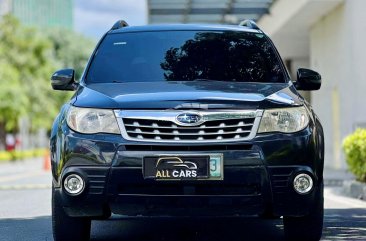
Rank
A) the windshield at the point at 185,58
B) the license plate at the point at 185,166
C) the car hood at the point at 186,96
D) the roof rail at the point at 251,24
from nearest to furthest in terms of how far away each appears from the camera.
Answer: the license plate at the point at 185,166 < the car hood at the point at 186,96 < the windshield at the point at 185,58 < the roof rail at the point at 251,24

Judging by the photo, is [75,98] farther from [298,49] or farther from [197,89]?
[298,49]

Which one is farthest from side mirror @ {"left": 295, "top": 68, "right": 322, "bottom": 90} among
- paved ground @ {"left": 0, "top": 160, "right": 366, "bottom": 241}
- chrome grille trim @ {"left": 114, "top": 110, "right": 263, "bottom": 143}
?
chrome grille trim @ {"left": 114, "top": 110, "right": 263, "bottom": 143}

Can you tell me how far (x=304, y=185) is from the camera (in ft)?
19.7

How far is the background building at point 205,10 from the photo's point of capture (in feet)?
84.0

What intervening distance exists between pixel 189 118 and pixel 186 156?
29 centimetres

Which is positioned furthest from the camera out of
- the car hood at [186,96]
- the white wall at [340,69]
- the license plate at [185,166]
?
the white wall at [340,69]

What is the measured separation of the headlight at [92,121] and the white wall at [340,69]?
14326mm

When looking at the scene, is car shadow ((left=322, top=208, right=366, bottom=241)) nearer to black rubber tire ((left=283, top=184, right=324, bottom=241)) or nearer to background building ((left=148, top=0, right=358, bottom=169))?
black rubber tire ((left=283, top=184, right=324, bottom=241))

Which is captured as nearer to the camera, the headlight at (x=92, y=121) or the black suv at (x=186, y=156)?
the black suv at (x=186, y=156)

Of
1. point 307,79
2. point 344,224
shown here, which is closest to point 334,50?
point 344,224

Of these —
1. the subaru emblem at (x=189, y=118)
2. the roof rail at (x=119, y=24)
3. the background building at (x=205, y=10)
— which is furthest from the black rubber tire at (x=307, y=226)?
the background building at (x=205, y=10)

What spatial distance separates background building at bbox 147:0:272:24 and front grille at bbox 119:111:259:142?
1944cm

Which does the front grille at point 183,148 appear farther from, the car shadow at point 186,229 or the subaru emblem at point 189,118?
the car shadow at point 186,229

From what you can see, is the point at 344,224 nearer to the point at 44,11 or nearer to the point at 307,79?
the point at 307,79
